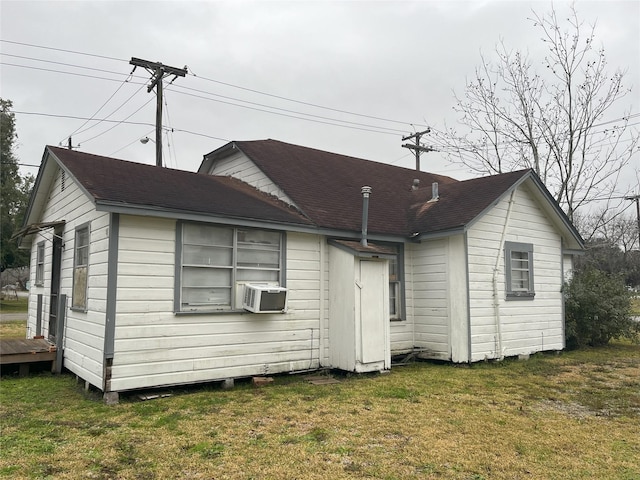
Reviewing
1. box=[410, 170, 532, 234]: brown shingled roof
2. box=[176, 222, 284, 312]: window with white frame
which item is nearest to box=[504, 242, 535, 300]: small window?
box=[410, 170, 532, 234]: brown shingled roof

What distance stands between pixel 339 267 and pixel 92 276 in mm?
4036

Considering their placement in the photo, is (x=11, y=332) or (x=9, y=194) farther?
(x=9, y=194)

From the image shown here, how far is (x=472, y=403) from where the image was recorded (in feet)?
21.2

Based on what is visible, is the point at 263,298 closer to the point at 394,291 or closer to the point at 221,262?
the point at 221,262

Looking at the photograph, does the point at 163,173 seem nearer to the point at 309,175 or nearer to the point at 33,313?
the point at 309,175

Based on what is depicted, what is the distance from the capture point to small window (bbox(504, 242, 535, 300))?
34.0 ft

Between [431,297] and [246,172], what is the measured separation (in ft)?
16.4

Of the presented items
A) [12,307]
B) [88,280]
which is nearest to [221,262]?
[88,280]

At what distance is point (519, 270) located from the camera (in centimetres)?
1077

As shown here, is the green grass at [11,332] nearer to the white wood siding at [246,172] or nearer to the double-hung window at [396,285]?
the white wood siding at [246,172]

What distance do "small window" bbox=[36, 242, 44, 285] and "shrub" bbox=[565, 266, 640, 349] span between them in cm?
1246

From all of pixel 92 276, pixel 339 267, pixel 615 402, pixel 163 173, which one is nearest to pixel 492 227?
pixel 339 267

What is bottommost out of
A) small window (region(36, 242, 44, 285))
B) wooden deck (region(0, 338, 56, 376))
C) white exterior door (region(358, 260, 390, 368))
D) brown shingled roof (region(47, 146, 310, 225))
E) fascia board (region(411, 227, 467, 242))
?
wooden deck (region(0, 338, 56, 376))

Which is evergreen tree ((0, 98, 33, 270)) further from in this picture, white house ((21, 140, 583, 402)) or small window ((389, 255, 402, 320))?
small window ((389, 255, 402, 320))
